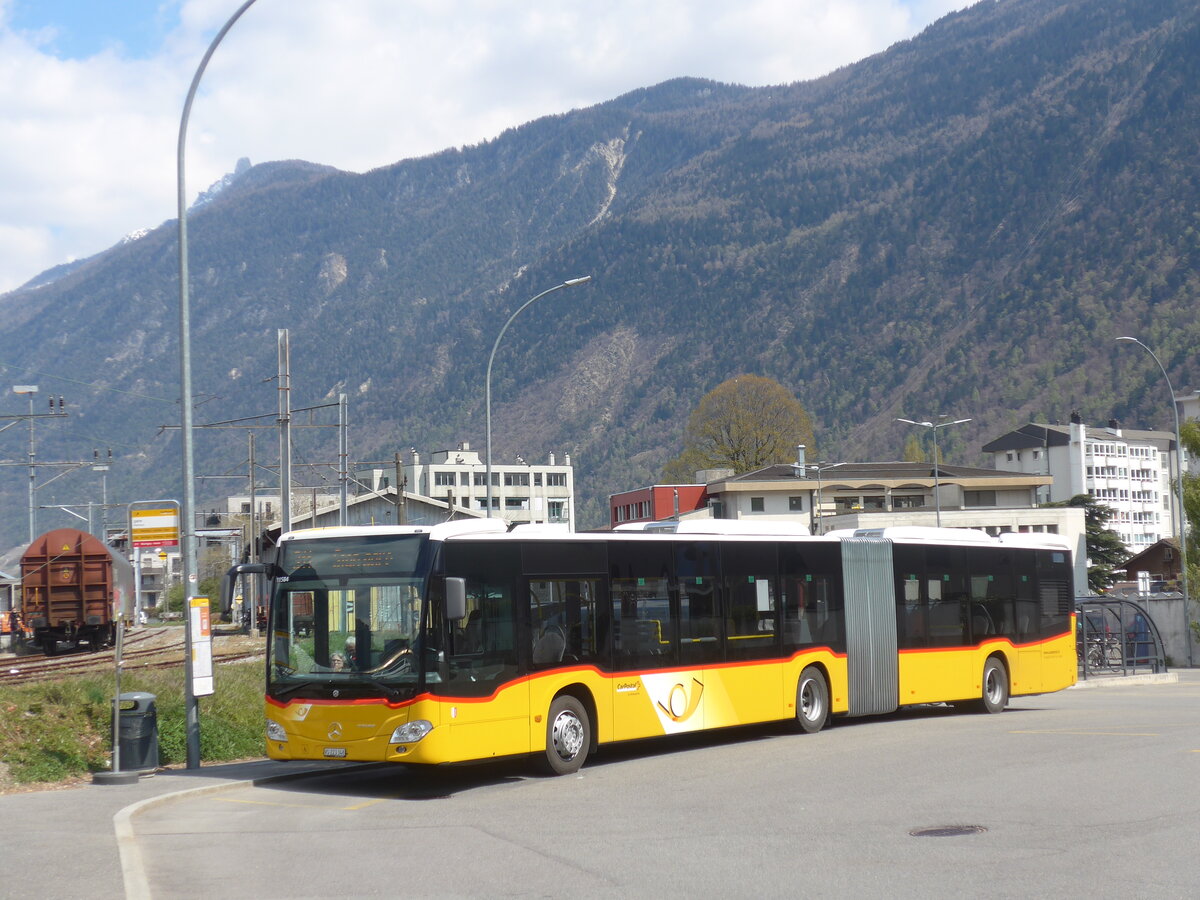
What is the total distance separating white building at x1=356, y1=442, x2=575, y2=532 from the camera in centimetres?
15862

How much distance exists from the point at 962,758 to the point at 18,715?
1123 cm

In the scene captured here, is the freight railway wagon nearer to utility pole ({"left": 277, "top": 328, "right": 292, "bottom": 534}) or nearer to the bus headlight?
utility pole ({"left": 277, "top": 328, "right": 292, "bottom": 534})

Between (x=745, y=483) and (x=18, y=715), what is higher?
(x=745, y=483)

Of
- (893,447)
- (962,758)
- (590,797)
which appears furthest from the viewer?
(893,447)

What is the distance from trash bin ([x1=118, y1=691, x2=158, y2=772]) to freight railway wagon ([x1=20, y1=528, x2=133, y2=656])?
2558cm

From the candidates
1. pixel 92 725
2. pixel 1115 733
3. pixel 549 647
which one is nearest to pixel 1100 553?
pixel 1115 733

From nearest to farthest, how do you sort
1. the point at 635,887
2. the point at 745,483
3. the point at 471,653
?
the point at 635,887 < the point at 471,653 < the point at 745,483

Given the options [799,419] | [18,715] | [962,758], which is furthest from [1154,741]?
[799,419]

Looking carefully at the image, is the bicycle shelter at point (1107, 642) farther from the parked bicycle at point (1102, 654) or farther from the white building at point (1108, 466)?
the white building at point (1108, 466)

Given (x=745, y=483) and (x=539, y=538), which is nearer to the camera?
(x=539, y=538)

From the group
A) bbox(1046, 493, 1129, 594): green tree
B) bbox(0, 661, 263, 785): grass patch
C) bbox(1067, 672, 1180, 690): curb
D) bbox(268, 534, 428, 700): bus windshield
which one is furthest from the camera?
bbox(1046, 493, 1129, 594): green tree

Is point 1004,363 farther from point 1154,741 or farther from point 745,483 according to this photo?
point 1154,741

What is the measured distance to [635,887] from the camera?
9.88 meters

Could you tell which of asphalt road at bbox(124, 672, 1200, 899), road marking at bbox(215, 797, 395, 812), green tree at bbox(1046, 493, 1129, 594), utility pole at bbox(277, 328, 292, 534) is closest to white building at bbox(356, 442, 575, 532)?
green tree at bbox(1046, 493, 1129, 594)
